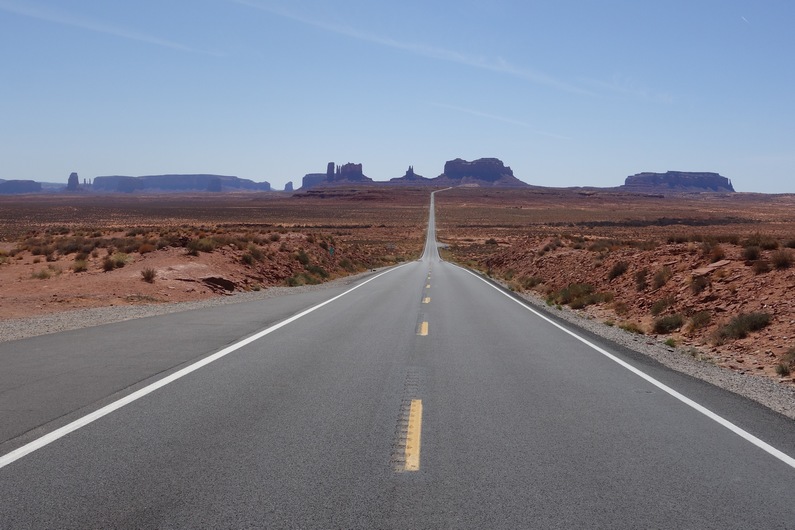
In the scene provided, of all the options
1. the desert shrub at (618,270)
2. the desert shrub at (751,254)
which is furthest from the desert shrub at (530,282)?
the desert shrub at (751,254)

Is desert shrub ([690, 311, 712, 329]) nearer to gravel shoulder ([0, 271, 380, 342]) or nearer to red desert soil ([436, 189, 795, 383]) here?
red desert soil ([436, 189, 795, 383])

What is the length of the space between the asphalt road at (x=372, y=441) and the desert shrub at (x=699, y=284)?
22.6 ft

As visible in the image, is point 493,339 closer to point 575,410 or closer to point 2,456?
point 575,410

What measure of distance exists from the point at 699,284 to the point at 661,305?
116 cm

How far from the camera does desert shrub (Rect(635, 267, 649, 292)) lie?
20219 mm

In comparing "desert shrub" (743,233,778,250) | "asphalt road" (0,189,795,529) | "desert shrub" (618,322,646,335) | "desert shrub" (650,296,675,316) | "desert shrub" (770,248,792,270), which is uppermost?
"desert shrub" (743,233,778,250)

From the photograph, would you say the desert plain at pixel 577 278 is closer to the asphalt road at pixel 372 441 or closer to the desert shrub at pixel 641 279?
the desert shrub at pixel 641 279

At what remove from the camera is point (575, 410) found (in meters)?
7.30

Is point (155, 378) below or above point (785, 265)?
below

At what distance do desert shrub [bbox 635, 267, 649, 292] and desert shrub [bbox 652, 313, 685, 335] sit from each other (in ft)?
14.8

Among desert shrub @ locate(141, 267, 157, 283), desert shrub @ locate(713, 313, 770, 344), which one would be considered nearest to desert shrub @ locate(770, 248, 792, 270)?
desert shrub @ locate(713, 313, 770, 344)

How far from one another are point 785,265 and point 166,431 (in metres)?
15.6

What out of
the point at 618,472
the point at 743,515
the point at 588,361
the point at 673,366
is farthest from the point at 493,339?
the point at 743,515

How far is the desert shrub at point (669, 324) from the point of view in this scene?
15391mm
